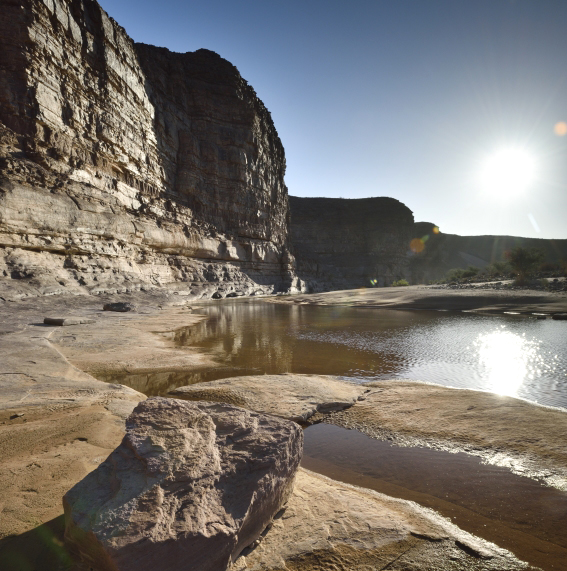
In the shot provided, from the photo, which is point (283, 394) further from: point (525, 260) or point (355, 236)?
point (355, 236)

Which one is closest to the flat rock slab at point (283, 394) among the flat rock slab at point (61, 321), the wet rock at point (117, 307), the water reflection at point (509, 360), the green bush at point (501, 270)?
the water reflection at point (509, 360)

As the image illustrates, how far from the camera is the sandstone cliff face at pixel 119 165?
14.9 m

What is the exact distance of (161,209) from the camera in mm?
25172

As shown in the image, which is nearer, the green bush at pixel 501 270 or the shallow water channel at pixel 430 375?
the shallow water channel at pixel 430 375

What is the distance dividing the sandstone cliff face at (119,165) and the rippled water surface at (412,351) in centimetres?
879

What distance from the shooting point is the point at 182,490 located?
1.62 m

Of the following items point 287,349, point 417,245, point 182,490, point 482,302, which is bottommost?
point 287,349

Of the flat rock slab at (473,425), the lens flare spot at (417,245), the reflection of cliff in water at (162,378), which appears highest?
the lens flare spot at (417,245)

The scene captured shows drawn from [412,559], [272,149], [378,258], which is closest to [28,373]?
[412,559]

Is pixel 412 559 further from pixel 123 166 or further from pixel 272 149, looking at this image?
pixel 272 149

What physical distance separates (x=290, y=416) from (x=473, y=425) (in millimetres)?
1876

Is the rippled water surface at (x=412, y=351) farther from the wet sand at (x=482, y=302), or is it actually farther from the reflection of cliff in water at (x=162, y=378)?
the wet sand at (x=482, y=302)

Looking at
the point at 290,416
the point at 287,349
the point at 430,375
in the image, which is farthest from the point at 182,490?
the point at 287,349

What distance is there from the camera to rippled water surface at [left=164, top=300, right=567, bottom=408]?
18.4ft
